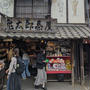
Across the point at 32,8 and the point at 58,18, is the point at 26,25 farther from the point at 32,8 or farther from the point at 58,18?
the point at 58,18

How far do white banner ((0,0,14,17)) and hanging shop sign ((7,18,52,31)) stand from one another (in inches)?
87.8

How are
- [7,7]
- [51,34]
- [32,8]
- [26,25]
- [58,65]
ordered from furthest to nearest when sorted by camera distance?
[32,8] → [7,7] → [58,65] → [26,25] → [51,34]

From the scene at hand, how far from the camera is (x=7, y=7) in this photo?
978 cm

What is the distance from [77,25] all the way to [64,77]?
4434 mm

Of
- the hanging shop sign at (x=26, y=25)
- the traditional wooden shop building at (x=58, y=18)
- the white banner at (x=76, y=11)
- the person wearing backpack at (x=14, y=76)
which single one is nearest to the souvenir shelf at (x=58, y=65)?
the traditional wooden shop building at (x=58, y=18)

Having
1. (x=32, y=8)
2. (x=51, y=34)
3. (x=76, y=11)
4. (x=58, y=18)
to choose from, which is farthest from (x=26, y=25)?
(x=76, y=11)

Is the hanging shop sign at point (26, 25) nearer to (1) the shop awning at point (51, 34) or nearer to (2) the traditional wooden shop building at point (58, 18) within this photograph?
(2) the traditional wooden shop building at point (58, 18)

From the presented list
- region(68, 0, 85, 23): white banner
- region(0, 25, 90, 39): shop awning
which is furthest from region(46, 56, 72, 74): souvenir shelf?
region(68, 0, 85, 23): white banner

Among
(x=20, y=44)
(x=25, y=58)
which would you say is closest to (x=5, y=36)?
(x=25, y=58)

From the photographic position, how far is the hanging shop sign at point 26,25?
7.77 metres

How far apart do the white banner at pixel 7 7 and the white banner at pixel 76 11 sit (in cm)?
496

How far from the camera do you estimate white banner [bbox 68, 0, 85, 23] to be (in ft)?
32.2

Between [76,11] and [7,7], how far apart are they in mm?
5899

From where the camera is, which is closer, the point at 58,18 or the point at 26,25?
the point at 26,25
